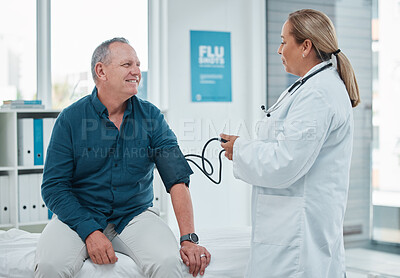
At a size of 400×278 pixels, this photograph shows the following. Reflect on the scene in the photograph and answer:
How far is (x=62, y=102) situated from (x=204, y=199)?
1.25 metres

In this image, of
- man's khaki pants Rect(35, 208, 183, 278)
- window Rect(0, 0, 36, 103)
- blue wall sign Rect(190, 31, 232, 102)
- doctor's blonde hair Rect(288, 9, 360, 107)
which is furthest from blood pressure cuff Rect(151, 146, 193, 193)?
blue wall sign Rect(190, 31, 232, 102)

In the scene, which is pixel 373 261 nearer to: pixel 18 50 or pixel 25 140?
pixel 25 140

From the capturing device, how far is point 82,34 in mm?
3352

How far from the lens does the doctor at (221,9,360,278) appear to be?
1.49 m

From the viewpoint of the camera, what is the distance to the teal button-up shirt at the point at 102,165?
5.68ft

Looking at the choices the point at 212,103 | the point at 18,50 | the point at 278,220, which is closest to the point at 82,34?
the point at 18,50

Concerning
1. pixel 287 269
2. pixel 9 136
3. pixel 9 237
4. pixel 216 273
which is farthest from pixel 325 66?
pixel 9 136

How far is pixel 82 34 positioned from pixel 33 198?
1188 millimetres

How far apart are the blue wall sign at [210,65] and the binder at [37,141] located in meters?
1.21

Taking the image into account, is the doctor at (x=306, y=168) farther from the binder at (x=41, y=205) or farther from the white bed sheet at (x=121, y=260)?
the binder at (x=41, y=205)

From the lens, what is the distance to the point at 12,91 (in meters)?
3.10

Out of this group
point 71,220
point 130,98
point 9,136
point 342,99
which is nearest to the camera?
point 342,99

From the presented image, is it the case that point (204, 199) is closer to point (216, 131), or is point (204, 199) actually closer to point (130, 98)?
point (216, 131)

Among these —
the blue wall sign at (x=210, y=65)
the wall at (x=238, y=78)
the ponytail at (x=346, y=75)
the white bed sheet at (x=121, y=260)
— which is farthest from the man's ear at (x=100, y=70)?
the blue wall sign at (x=210, y=65)
